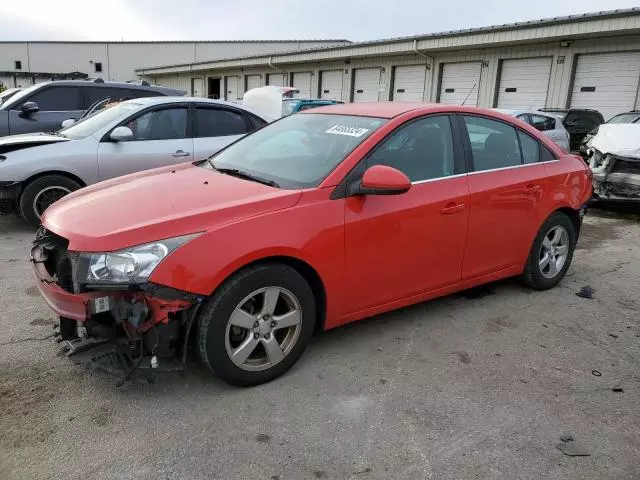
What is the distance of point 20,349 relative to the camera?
338cm

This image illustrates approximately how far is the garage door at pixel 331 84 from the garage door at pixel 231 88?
881cm

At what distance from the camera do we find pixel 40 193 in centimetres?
617

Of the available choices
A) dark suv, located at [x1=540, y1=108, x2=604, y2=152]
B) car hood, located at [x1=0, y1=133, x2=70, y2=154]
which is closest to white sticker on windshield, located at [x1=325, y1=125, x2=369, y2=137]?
car hood, located at [x1=0, y1=133, x2=70, y2=154]

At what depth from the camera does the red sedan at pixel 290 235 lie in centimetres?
270

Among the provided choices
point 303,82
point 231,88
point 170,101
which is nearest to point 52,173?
point 170,101

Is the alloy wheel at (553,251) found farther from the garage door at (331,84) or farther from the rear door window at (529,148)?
the garage door at (331,84)

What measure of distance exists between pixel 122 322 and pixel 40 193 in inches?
166

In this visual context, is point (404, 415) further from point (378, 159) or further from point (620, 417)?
point (378, 159)

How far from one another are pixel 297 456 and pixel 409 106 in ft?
8.33

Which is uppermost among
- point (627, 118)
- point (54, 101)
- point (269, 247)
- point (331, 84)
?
point (331, 84)

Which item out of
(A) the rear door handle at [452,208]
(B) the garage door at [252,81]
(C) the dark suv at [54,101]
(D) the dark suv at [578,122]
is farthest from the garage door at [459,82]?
(A) the rear door handle at [452,208]

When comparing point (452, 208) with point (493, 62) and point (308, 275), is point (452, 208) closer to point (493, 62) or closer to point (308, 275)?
point (308, 275)

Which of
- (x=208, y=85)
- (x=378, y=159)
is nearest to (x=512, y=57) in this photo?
(x=378, y=159)

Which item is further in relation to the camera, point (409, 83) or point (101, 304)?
point (409, 83)
